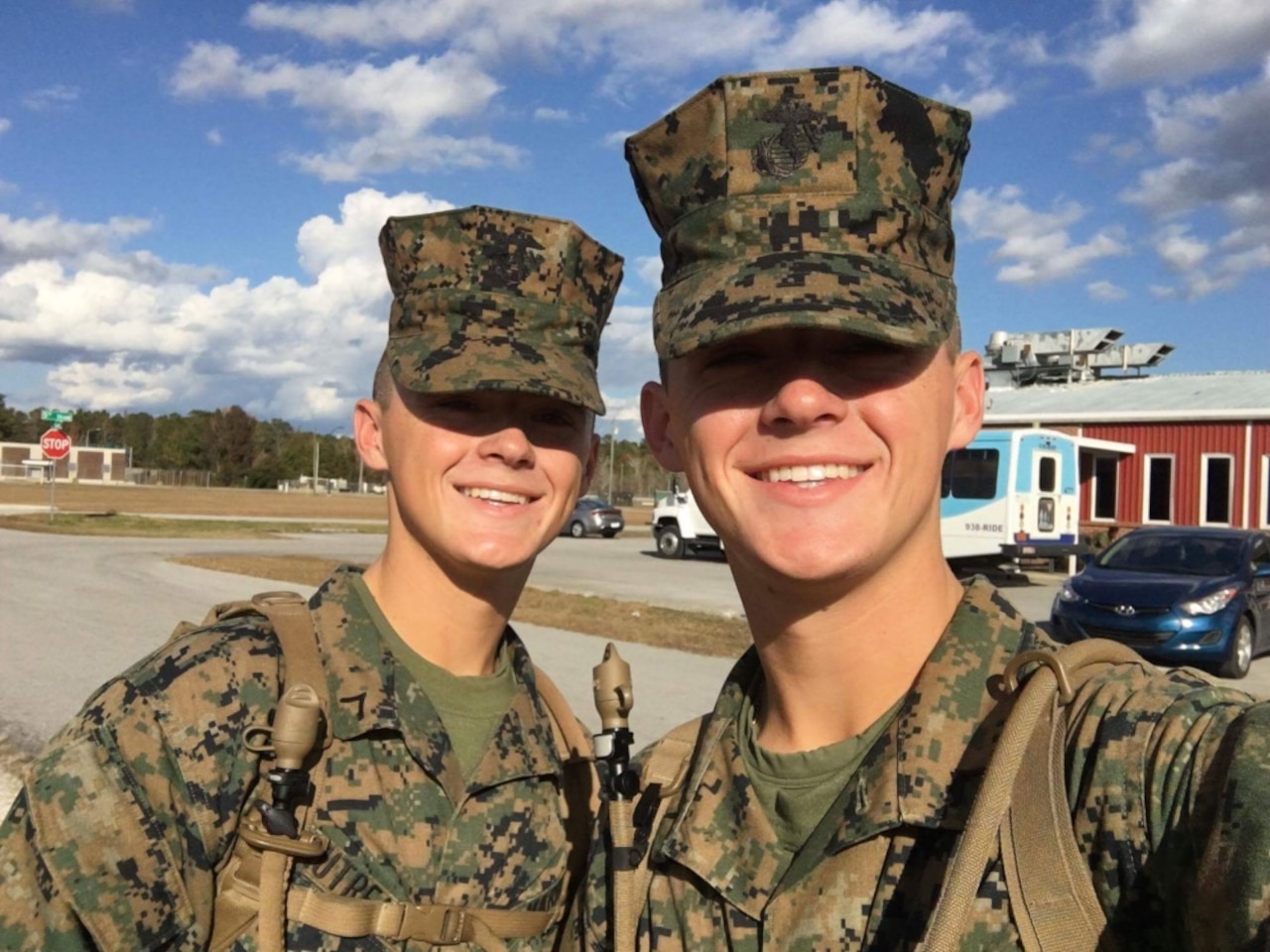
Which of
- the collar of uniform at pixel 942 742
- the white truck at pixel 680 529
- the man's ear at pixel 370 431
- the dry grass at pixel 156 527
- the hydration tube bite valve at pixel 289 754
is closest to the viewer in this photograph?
the collar of uniform at pixel 942 742

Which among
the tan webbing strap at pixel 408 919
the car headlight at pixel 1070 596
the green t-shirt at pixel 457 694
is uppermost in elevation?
the green t-shirt at pixel 457 694

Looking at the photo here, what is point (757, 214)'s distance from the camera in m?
1.75

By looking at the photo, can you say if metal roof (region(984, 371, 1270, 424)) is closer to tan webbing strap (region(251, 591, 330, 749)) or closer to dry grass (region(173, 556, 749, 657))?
dry grass (region(173, 556, 749, 657))

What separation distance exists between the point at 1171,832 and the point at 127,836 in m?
1.67

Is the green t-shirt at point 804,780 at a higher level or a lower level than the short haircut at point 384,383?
lower

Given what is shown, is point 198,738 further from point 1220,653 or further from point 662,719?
point 1220,653

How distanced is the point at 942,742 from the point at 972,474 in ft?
62.7

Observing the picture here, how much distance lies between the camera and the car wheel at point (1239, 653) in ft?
36.1

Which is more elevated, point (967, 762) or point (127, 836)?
point (967, 762)

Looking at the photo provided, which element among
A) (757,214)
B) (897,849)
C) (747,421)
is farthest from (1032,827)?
(757,214)

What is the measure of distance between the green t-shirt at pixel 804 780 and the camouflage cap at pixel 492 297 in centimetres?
104

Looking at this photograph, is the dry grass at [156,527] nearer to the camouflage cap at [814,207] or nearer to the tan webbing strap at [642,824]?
the tan webbing strap at [642,824]

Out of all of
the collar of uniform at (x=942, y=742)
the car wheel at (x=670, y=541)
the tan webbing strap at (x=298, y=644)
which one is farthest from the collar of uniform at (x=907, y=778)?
the car wheel at (x=670, y=541)

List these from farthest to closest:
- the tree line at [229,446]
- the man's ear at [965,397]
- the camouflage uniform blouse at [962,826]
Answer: the tree line at [229,446] → the man's ear at [965,397] → the camouflage uniform blouse at [962,826]
